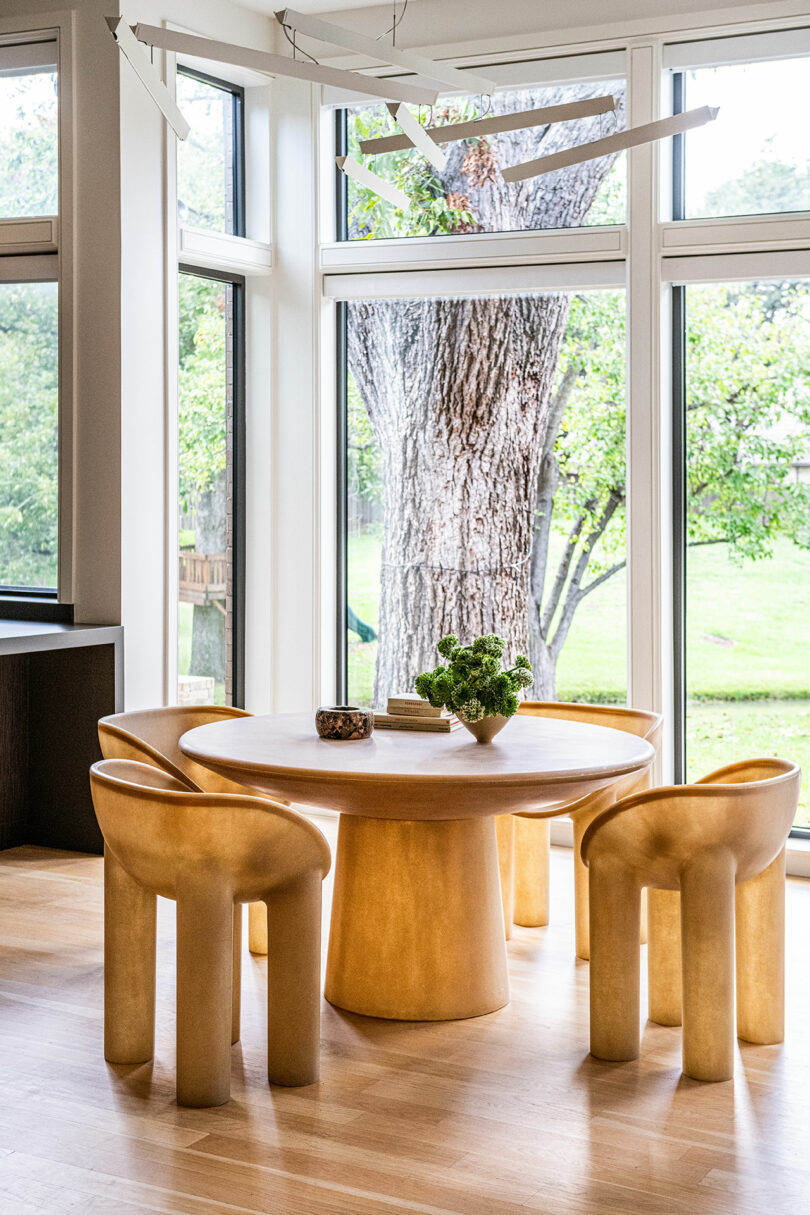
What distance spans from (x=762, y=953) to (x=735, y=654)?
1861 mm

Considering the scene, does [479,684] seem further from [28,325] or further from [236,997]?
[28,325]

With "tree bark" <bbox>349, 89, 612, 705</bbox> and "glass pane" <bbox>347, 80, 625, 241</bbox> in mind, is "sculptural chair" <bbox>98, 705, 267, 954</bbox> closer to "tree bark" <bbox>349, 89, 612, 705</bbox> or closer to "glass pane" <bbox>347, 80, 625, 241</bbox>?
"tree bark" <bbox>349, 89, 612, 705</bbox>

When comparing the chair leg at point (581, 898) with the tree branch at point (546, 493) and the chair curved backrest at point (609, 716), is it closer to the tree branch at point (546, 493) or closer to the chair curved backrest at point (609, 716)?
the chair curved backrest at point (609, 716)

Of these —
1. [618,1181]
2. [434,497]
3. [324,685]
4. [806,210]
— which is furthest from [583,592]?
[618,1181]

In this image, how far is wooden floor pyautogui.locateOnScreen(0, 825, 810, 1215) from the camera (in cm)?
238

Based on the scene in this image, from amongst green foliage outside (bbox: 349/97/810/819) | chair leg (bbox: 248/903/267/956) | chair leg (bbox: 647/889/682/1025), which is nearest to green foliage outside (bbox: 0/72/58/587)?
green foliage outside (bbox: 349/97/810/819)

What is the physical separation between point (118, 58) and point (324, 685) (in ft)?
8.36

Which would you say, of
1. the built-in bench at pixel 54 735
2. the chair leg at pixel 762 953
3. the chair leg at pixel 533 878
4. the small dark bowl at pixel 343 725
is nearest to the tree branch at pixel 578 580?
the chair leg at pixel 533 878

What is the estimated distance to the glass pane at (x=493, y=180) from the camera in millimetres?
4930

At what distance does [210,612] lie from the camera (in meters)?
5.46

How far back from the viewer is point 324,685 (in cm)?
551

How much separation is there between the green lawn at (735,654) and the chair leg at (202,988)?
2.63 metres

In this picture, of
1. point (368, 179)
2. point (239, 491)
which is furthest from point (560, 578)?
point (368, 179)

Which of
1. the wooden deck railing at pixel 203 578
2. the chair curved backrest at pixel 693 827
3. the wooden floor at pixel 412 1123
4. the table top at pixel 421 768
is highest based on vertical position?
the wooden deck railing at pixel 203 578
